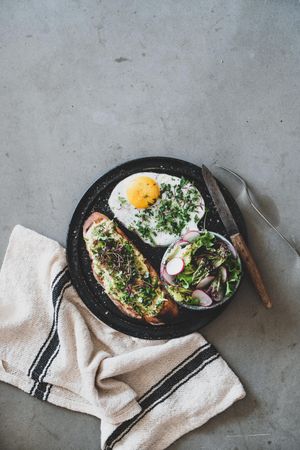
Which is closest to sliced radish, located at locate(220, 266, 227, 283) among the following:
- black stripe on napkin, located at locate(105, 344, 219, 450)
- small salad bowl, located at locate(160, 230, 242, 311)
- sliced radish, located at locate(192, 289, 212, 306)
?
small salad bowl, located at locate(160, 230, 242, 311)

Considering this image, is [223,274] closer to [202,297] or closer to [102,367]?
[202,297]

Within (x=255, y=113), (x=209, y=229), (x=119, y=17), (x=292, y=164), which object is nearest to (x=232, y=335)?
(x=209, y=229)

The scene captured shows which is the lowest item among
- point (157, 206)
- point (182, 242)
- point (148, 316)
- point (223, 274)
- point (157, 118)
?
point (148, 316)

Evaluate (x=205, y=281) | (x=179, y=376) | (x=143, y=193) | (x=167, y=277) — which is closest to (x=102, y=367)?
(x=179, y=376)

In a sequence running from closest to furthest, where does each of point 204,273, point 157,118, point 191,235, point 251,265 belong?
1. point 204,273
2. point 191,235
3. point 251,265
4. point 157,118

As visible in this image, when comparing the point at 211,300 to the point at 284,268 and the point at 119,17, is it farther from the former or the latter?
the point at 119,17

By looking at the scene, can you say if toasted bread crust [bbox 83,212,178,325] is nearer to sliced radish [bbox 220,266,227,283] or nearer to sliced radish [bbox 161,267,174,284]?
sliced radish [bbox 161,267,174,284]
